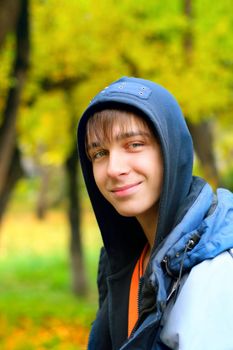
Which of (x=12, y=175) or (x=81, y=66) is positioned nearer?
(x=12, y=175)

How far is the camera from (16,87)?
7324 mm

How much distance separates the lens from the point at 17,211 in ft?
118

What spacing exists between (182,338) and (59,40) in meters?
7.99

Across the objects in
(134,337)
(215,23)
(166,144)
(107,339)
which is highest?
(215,23)

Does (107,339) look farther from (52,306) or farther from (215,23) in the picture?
(52,306)

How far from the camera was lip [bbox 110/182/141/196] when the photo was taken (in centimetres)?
159

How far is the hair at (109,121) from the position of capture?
1566mm

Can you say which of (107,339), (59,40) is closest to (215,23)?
(59,40)

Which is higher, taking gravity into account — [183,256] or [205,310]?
[183,256]

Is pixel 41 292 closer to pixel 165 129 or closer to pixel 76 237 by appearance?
pixel 76 237

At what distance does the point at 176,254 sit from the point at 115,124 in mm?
390

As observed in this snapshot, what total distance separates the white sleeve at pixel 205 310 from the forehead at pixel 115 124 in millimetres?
415

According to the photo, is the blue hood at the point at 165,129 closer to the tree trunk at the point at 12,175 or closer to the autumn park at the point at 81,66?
the autumn park at the point at 81,66

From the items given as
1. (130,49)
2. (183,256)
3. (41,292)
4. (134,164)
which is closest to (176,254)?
(183,256)
